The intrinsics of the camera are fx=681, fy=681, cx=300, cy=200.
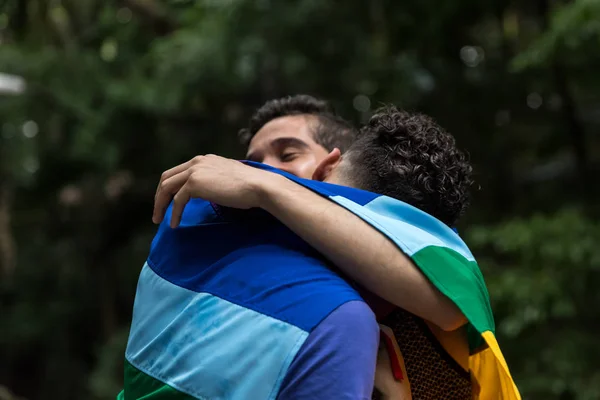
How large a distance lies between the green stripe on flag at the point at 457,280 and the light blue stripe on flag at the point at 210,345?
19 centimetres

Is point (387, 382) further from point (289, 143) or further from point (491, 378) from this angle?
point (289, 143)

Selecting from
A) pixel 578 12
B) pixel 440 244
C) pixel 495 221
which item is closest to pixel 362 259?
pixel 440 244

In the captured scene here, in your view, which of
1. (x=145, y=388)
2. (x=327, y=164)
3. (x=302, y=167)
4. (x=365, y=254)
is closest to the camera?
(x=365, y=254)

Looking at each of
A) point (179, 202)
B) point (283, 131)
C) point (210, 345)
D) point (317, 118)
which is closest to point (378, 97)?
point (317, 118)

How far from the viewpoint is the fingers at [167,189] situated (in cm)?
103

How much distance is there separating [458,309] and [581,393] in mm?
2088

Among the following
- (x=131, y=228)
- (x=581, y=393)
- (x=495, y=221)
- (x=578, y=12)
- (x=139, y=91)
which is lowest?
(x=131, y=228)

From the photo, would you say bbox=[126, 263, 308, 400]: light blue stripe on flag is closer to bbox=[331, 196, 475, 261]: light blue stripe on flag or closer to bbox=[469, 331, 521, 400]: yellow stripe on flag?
bbox=[331, 196, 475, 261]: light blue stripe on flag

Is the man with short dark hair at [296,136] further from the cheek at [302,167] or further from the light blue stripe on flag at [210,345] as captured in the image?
the light blue stripe on flag at [210,345]

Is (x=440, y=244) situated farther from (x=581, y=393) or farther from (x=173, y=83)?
(x=173, y=83)

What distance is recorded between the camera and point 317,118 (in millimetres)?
1766

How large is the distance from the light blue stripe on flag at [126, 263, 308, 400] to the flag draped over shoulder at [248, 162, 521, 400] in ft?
0.62

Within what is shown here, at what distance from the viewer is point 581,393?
2660mm

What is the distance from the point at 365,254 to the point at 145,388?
1.25ft
